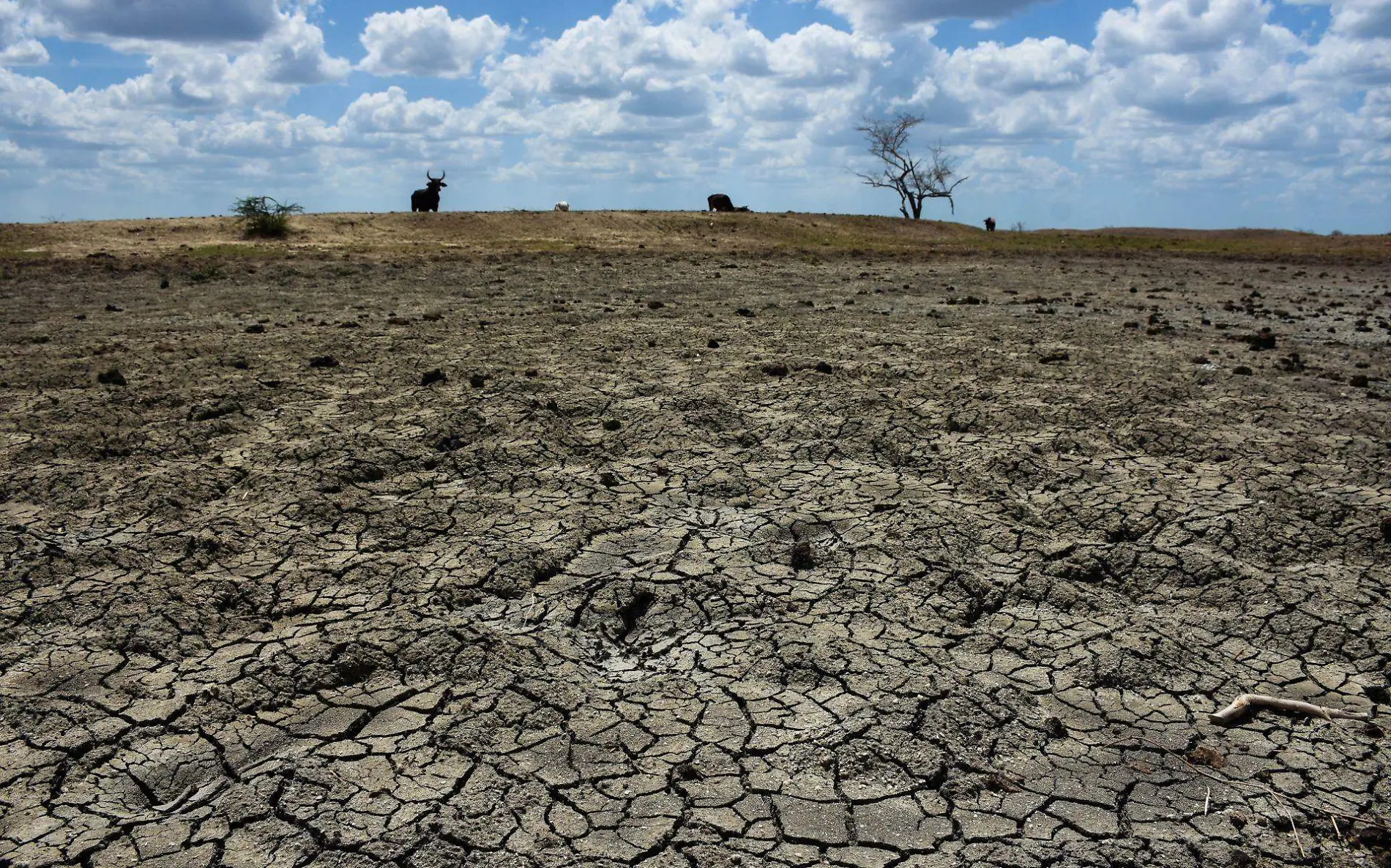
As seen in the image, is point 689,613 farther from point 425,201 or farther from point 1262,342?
point 425,201

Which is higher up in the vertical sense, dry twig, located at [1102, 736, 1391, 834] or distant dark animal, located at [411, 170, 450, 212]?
distant dark animal, located at [411, 170, 450, 212]

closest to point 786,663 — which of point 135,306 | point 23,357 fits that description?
point 23,357

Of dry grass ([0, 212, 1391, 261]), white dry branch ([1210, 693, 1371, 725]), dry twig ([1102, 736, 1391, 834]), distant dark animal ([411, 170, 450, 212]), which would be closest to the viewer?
dry twig ([1102, 736, 1391, 834])

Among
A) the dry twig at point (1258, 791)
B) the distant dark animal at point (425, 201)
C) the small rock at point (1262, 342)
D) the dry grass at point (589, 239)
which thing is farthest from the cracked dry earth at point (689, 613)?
the distant dark animal at point (425, 201)

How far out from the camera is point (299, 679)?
11.9ft

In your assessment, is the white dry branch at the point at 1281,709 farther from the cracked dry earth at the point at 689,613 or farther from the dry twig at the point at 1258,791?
the dry twig at the point at 1258,791

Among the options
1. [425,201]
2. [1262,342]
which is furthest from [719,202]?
[1262,342]

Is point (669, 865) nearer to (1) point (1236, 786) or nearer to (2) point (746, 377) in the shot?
(1) point (1236, 786)

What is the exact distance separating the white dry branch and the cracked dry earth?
0.14ft

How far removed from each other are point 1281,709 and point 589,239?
24565 mm

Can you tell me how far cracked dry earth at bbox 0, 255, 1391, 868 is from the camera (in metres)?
2.92

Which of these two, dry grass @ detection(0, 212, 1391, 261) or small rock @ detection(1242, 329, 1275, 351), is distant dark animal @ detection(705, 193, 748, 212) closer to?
dry grass @ detection(0, 212, 1391, 261)

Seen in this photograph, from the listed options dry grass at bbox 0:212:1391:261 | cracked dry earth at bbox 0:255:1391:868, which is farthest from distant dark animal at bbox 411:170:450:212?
cracked dry earth at bbox 0:255:1391:868

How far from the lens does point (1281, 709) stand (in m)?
3.41
